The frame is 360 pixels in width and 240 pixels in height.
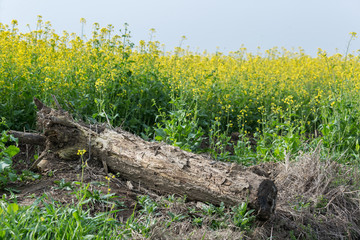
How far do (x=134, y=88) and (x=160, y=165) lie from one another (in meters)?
2.41

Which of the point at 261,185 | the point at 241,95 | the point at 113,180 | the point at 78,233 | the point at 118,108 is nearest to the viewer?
the point at 78,233

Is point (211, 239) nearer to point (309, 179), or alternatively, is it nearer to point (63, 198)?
point (63, 198)

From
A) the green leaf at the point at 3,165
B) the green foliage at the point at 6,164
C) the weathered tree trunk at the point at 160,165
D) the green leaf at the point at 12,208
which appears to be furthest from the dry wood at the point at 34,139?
the green leaf at the point at 12,208

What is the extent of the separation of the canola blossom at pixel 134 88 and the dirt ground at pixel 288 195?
95 centimetres

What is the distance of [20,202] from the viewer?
345 centimetres

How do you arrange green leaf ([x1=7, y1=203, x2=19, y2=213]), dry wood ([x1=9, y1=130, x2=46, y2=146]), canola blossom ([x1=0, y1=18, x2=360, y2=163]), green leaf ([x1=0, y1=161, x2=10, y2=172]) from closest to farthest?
green leaf ([x1=7, y1=203, x2=19, y2=213]) < green leaf ([x1=0, y1=161, x2=10, y2=172]) < dry wood ([x1=9, y1=130, x2=46, y2=146]) < canola blossom ([x1=0, y1=18, x2=360, y2=163])

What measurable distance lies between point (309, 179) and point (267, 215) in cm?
118

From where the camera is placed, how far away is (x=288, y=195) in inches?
166

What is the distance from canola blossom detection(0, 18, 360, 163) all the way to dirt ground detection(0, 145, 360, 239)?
946 millimetres

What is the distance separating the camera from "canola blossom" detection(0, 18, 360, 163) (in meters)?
5.58

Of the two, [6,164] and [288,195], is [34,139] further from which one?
[288,195]

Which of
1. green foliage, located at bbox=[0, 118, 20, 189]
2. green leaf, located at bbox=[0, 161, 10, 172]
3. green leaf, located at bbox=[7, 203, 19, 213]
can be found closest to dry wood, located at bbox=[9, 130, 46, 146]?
green foliage, located at bbox=[0, 118, 20, 189]

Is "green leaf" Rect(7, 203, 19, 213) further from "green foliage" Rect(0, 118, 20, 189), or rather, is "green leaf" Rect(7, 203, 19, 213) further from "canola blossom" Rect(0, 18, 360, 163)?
"canola blossom" Rect(0, 18, 360, 163)

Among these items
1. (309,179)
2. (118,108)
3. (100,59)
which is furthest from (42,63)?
(309,179)
